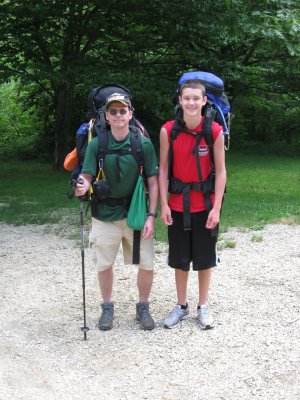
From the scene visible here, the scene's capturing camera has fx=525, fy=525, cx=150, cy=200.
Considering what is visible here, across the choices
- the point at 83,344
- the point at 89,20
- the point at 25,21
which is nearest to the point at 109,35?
the point at 89,20

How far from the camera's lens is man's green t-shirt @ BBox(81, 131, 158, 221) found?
409 cm

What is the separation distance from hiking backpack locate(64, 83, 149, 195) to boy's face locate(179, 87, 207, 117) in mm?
463

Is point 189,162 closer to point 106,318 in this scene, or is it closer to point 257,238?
point 106,318

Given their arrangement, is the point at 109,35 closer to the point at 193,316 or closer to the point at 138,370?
the point at 193,316

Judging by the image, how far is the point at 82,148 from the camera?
4297 millimetres

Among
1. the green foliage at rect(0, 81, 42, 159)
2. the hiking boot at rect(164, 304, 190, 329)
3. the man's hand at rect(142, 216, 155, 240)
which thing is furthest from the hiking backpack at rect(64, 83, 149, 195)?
the green foliage at rect(0, 81, 42, 159)

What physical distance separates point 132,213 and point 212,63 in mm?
9804

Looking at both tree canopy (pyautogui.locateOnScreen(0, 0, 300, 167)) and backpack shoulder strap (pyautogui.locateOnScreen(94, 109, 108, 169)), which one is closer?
backpack shoulder strap (pyautogui.locateOnScreen(94, 109, 108, 169))

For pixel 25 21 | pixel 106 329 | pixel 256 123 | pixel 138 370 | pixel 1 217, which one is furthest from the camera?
pixel 256 123

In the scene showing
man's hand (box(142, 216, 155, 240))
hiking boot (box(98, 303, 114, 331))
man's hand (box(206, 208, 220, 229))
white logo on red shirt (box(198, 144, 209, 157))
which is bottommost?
hiking boot (box(98, 303, 114, 331))

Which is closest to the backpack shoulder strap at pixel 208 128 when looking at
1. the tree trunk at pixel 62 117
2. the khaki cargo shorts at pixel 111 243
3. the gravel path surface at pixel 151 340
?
the khaki cargo shorts at pixel 111 243

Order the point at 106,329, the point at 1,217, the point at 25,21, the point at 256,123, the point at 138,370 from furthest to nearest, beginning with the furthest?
the point at 256,123 < the point at 25,21 < the point at 1,217 < the point at 106,329 < the point at 138,370

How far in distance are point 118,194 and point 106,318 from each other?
42.9 inches

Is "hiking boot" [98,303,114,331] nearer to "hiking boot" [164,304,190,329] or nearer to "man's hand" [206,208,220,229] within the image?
"hiking boot" [164,304,190,329]
